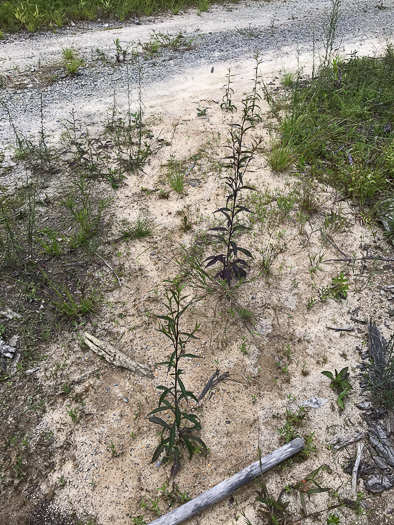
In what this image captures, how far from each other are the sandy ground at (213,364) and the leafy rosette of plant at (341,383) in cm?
6

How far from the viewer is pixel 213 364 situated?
3.26 m

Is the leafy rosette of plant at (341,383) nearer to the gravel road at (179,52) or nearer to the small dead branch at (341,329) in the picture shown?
the small dead branch at (341,329)

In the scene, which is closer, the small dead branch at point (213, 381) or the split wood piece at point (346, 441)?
the split wood piece at point (346, 441)

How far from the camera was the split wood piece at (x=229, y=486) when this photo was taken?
2.39m

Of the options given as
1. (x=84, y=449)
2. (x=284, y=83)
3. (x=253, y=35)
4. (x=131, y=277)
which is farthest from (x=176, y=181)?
(x=253, y=35)

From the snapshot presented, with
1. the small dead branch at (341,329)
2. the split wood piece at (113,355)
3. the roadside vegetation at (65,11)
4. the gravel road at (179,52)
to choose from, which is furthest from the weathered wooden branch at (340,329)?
the roadside vegetation at (65,11)

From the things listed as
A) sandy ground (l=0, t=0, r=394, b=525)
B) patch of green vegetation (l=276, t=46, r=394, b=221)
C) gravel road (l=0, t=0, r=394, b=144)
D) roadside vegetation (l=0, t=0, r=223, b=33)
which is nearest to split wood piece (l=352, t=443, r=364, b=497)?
sandy ground (l=0, t=0, r=394, b=525)

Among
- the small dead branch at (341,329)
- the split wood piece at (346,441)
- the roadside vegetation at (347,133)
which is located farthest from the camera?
the roadside vegetation at (347,133)

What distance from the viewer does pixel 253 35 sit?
31.9 feet

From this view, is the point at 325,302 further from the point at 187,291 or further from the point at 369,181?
the point at 369,181

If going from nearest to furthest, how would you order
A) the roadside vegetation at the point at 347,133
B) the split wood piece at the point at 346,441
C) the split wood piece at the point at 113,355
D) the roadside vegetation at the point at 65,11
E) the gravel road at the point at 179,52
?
the split wood piece at the point at 346,441, the split wood piece at the point at 113,355, the roadside vegetation at the point at 347,133, the gravel road at the point at 179,52, the roadside vegetation at the point at 65,11

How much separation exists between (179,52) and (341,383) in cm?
854

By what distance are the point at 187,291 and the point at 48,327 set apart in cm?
138

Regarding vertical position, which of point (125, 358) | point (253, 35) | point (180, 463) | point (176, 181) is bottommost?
point (180, 463)
